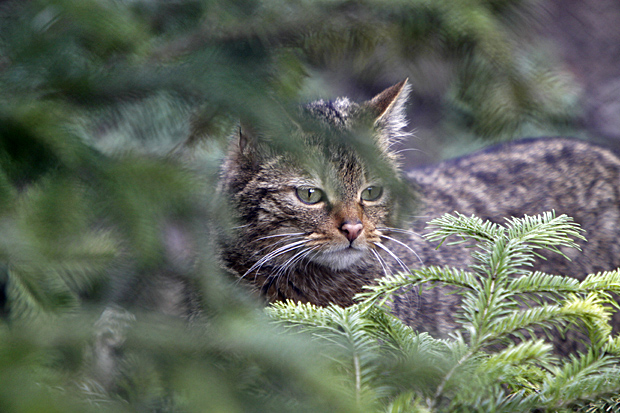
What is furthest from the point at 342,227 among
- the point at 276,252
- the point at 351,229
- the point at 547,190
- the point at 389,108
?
the point at 547,190

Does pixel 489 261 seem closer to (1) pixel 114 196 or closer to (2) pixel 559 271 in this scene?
(1) pixel 114 196

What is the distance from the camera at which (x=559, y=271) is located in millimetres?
2990

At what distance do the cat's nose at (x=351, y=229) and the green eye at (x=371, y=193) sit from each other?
0.72ft

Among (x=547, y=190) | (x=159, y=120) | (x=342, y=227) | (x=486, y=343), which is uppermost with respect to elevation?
(x=159, y=120)

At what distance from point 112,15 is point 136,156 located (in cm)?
22

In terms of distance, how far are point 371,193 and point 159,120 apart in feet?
5.01

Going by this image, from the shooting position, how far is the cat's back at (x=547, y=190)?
10.0 feet

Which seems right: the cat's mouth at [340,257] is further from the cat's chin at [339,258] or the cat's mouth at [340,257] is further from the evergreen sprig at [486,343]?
the evergreen sprig at [486,343]

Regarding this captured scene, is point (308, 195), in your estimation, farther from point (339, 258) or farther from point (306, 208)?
point (339, 258)

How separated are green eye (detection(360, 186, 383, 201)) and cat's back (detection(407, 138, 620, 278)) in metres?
0.67

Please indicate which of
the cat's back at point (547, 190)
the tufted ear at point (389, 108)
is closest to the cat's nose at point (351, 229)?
the tufted ear at point (389, 108)

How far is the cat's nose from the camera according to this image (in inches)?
79.7

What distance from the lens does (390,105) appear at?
223cm

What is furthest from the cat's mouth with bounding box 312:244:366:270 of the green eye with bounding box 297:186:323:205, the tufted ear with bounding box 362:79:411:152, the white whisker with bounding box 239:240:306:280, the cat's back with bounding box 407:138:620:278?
the cat's back with bounding box 407:138:620:278
